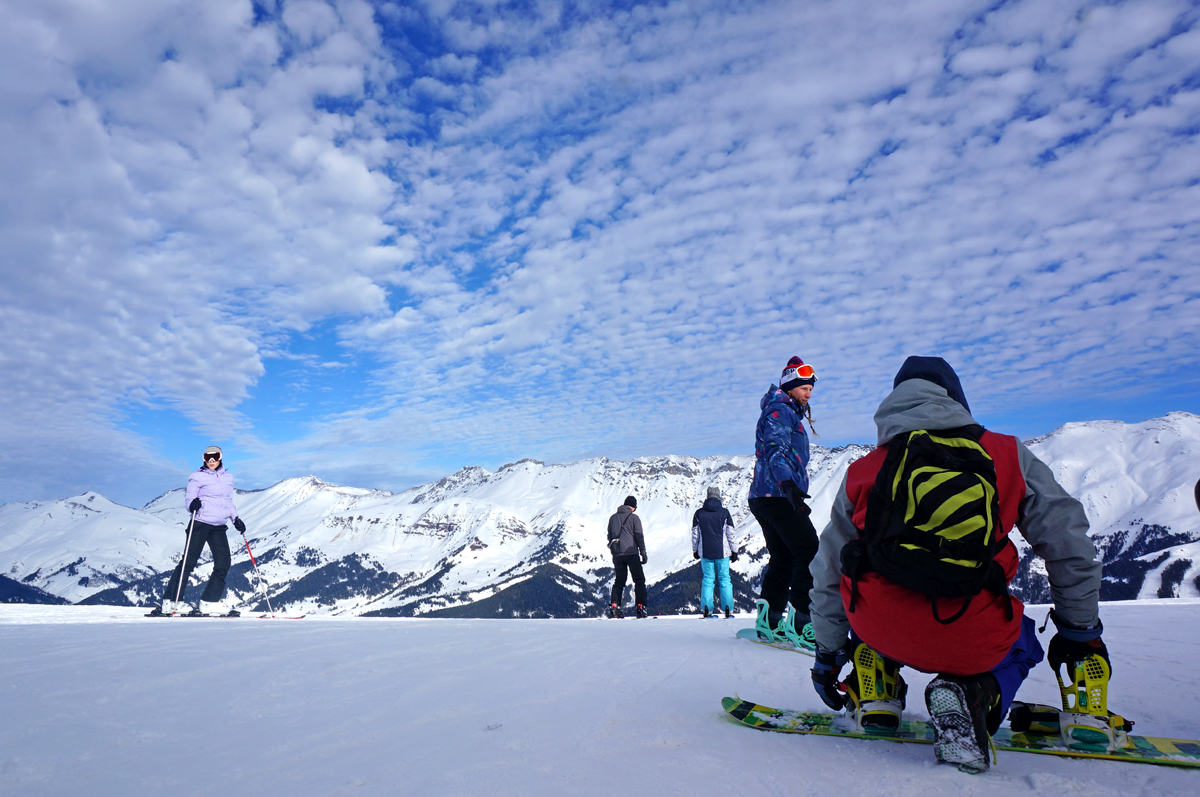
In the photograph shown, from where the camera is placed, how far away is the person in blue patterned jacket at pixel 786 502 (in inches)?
236

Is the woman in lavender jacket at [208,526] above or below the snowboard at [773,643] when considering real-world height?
above

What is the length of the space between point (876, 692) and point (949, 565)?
3.08ft

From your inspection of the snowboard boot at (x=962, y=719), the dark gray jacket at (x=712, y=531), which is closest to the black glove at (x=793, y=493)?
the snowboard boot at (x=962, y=719)

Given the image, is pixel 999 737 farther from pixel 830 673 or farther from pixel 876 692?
pixel 830 673

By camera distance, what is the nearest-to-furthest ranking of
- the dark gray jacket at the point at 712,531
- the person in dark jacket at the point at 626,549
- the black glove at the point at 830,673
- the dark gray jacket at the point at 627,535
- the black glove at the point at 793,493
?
the black glove at the point at 830,673
the black glove at the point at 793,493
the dark gray jacket at the point at 712,531
the person in dark jacket at the point at 626,549
the dark gray jacket at the point at 627,535

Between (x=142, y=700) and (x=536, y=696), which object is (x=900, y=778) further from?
(x=142, y=700)

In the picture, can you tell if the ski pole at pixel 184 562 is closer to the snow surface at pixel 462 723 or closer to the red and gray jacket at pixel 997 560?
the snow surface at pixel 462 723

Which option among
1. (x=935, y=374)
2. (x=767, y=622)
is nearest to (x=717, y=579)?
(x=767, y=622)

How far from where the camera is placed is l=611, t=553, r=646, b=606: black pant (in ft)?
41.3

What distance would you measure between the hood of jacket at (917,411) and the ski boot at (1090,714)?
1.15 meters

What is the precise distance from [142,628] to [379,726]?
19.2 feet

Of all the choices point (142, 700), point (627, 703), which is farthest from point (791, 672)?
point (142, 700)

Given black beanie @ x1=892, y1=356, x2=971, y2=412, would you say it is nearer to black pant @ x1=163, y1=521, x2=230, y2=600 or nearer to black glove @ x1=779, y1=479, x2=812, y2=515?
black glove @ x1=779, y1=479, x2=812, y2=515

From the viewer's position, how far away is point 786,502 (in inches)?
242
